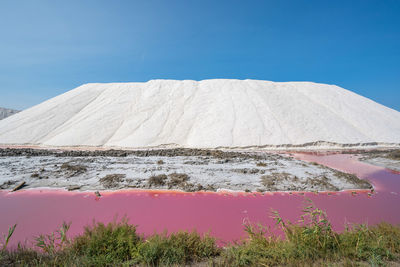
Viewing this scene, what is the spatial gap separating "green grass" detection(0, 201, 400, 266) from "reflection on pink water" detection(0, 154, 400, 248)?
2.25 ft

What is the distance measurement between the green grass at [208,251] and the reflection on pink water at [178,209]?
68 cm

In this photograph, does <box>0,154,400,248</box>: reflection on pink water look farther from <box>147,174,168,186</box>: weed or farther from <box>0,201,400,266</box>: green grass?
<box>0,201,400,266</box>: green grass

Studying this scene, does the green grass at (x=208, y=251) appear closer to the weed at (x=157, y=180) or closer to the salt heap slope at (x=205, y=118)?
the weed at (x=157, y=180)

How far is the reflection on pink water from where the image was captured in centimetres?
382

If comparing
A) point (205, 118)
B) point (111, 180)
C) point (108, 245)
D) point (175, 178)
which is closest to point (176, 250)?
point (108, 245)

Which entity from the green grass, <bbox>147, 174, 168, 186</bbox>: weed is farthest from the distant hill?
the green grass

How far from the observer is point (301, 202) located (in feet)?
16.6

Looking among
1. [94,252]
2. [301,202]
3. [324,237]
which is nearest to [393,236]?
[324,237]

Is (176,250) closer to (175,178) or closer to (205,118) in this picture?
(175,178)

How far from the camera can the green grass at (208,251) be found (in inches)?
95.8

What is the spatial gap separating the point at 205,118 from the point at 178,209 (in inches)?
648

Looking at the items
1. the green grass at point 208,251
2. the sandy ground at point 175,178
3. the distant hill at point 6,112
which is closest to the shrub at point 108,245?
the green grass at point 208,251

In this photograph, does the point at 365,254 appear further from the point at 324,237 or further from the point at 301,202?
the point at 301,202

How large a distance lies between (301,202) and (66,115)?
25411mm
